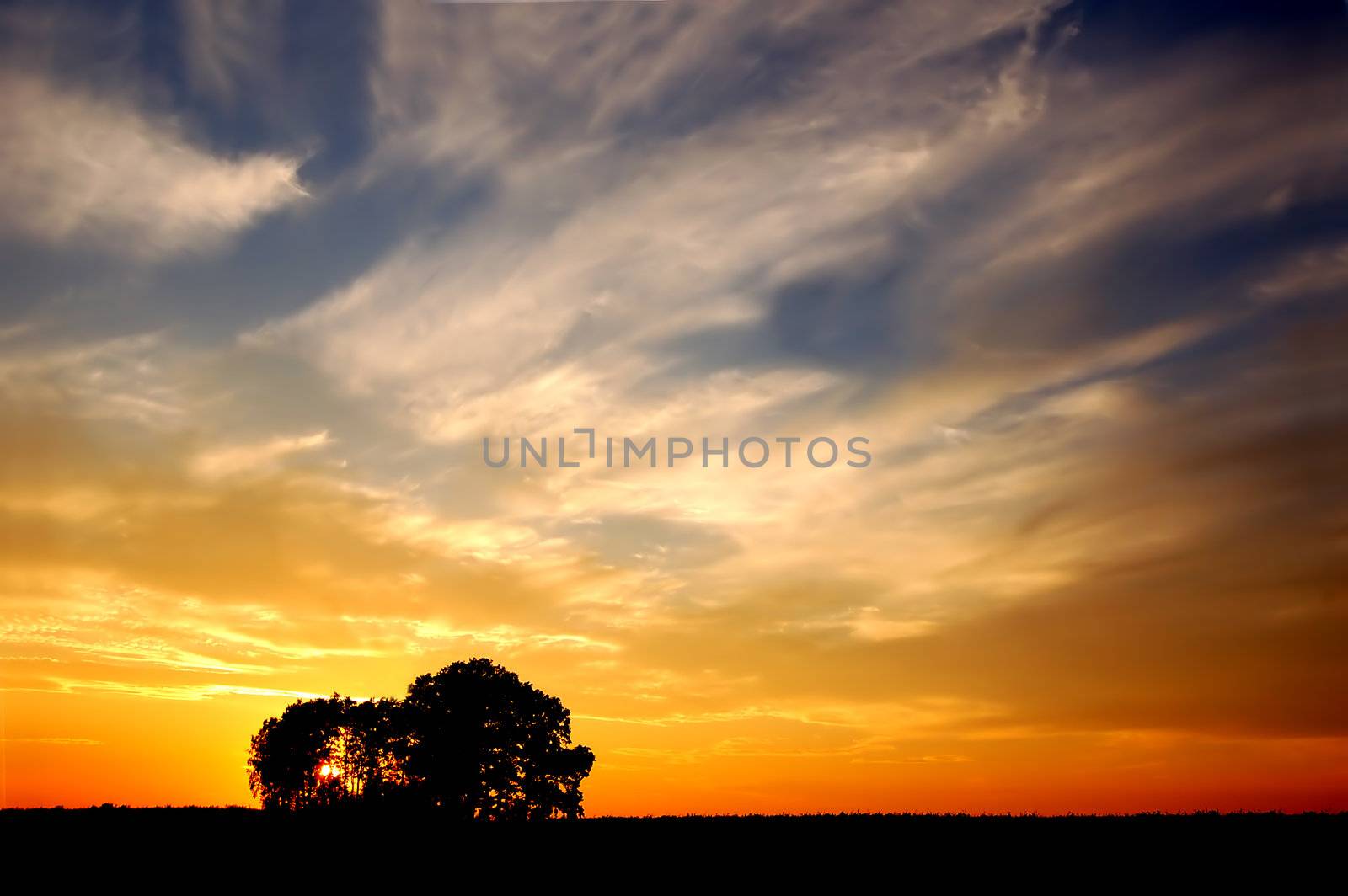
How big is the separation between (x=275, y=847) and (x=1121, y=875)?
81.6 feet

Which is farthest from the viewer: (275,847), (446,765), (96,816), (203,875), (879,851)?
(446,765)

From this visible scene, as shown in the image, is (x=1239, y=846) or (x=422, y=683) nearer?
(x=1239, y=846)

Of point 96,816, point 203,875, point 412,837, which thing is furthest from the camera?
point 96,816

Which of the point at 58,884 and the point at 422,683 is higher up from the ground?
the point at 422,683

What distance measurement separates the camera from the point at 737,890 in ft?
75.7

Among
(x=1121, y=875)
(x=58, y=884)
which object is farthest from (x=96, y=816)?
(x=1121, y=875)

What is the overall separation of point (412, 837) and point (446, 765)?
34.1 meters

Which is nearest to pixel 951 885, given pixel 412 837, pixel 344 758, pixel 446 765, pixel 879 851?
pixel 879 851

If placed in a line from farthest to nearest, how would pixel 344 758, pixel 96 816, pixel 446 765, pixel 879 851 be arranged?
1. pixel 344 758
2. pixel 446 765
3. pixel 96 816
4. pixel 879 851

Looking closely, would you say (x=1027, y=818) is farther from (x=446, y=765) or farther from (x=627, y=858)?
(x=446, y=765)

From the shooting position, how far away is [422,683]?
218 ft

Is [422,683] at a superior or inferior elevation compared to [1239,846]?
superior

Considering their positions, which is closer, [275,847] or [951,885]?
[951,885]

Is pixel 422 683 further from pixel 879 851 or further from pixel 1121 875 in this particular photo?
pixel 1121 875
